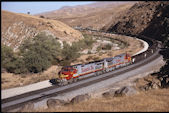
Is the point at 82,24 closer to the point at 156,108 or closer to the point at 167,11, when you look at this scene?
the point at 167,11

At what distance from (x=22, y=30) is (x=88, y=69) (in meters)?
37.1

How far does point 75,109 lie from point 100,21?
147m

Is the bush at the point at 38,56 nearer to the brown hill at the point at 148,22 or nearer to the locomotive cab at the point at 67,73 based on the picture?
the locomotive cab at the point at 67,73

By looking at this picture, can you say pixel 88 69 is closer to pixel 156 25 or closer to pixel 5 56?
pixel 5 56

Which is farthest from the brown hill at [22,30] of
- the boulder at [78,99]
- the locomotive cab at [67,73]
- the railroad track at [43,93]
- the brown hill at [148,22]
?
the brown hill at [148,22]

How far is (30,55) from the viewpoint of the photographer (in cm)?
3494

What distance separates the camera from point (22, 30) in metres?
59.2

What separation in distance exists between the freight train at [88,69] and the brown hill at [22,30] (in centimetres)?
2936

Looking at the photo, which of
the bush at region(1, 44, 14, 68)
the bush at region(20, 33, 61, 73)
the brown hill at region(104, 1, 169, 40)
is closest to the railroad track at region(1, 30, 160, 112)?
the bush at region(20, 33, 61, 73)

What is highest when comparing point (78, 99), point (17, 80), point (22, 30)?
point (22, 30)

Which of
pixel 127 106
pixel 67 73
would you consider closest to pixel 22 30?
pixel 67 73

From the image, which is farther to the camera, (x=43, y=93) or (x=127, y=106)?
(x=43, y=93)

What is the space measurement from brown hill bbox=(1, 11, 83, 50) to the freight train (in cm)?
2936

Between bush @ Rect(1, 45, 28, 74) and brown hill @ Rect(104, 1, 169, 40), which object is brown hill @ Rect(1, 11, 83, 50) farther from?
brown hill @ Rect(104, 1, 169, 40)
